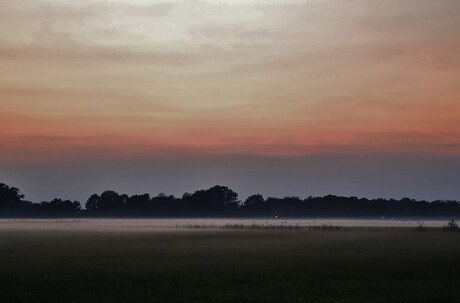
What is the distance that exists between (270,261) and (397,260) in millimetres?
8871

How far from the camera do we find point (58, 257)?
49.7 meters

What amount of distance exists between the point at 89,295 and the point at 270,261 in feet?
62.4

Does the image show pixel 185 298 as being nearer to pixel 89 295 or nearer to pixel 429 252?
pixel 89 295

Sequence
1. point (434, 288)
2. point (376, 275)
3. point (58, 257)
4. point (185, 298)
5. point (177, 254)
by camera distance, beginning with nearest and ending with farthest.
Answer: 1. point (185, 298)
2. point (434, 288)
3. point (376, 275)
4. point (58, 257)
5. point (177, 254)

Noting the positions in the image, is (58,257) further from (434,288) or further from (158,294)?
(434,288)

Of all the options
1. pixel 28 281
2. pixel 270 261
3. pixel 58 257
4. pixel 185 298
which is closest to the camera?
pixel 185 298

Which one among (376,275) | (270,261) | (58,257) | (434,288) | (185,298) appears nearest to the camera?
(185,298)

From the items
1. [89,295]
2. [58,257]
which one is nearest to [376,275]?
[89,295]

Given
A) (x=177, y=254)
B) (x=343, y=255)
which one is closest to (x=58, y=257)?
(x=177, y=254)

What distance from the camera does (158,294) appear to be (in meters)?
29.6

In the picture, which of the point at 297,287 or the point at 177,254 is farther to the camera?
the point at 177,254

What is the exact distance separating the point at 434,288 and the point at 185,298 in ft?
38.8

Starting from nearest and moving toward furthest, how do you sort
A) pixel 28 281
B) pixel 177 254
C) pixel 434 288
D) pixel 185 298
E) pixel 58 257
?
pixel 185 298 < pixel 434 288 < pixel 28 281 < pixel 58 257 < pixel 177 254

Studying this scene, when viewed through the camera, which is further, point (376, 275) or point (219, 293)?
point (376, 275)
